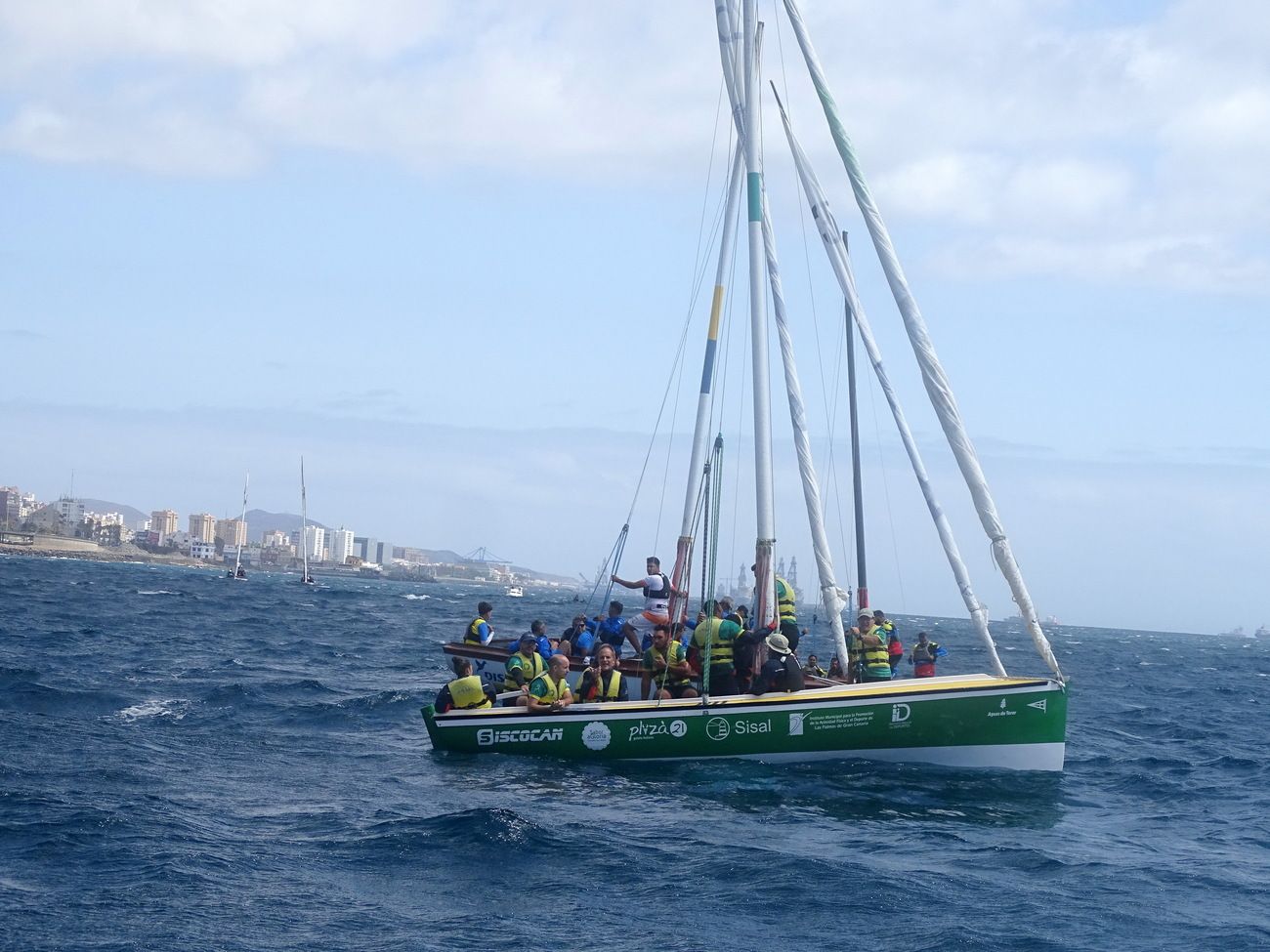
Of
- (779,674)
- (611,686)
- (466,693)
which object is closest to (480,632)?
(466,693)

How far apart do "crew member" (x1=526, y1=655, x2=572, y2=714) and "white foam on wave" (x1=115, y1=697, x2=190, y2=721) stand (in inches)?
229

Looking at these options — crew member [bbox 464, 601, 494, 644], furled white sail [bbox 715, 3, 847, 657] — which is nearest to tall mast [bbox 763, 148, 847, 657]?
furled white sail [bbox 715, 3, 847, 657]

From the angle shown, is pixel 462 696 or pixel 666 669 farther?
pixel 666 669

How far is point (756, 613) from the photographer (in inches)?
754

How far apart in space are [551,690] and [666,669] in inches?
72.0

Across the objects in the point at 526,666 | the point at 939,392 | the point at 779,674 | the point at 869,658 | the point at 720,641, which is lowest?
the point at 526,666

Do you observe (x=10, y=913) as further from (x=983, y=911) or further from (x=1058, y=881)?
(x=1058, y=881)

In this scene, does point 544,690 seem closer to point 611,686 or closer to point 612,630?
point 611,686

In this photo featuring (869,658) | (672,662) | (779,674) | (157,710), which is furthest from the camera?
(869,658)

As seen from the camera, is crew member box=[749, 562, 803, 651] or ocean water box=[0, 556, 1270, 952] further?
crew member box=[749, 562, 803, 651]

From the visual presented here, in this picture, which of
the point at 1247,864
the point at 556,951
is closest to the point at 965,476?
the point at 1247,864

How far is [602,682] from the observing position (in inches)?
702

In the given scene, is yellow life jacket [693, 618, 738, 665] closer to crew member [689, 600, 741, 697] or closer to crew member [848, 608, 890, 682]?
crew member [689, 600, 741, 697]

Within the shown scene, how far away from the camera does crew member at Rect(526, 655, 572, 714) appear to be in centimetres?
1695
